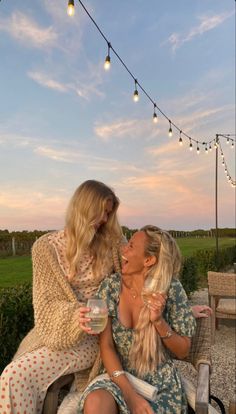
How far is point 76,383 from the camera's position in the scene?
8.38 feet

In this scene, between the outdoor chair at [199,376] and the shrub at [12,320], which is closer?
the outdoor chair at [199,376]

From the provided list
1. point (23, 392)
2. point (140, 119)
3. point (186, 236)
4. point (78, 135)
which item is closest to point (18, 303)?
point (23, 392)

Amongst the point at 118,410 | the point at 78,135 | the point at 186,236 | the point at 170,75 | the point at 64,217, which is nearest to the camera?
the point at 118,410

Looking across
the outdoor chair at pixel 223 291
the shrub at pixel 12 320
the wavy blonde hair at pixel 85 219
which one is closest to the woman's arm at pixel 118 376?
the wavy blonde hair at pixel 85 219

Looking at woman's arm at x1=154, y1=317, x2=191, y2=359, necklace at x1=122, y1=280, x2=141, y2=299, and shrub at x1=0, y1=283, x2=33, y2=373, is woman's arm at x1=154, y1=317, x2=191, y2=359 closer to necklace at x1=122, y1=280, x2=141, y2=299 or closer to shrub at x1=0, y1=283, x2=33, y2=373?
necklace at x1=122, y1=280, x2=141, y2=299

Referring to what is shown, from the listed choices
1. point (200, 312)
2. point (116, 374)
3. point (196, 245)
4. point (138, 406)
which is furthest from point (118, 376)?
point (196, 245)

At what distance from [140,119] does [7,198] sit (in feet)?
11.9

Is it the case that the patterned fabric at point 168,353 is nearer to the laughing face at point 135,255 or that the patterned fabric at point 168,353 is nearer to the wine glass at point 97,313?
the laughing face at point 135,255

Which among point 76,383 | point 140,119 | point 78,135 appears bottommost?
point 76,383

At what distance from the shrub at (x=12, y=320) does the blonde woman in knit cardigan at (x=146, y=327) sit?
4.42 feet

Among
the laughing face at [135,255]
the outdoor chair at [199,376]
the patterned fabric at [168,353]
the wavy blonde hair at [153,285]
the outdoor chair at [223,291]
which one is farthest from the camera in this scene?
the outdoor chair at [223,291]

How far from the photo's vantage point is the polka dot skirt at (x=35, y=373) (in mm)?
2258

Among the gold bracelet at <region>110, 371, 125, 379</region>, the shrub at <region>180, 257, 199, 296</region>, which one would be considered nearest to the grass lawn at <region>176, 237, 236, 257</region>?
the shrub at <region>180, 257, 199, 296</region>

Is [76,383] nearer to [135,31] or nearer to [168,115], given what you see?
[135,31]
